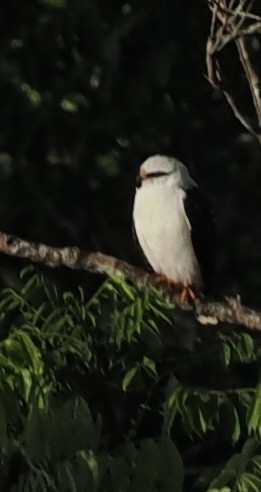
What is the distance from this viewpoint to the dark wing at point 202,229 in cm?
553

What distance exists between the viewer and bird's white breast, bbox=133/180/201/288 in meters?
5.52

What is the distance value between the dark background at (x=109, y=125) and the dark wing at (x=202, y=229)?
1.04 meters

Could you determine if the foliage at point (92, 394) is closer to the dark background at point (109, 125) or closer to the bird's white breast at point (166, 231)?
the bird's white breast at point (166, 231)

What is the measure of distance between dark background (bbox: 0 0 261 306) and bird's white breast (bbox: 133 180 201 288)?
99 centimetres

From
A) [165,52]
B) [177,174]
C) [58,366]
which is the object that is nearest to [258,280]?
[165,52]

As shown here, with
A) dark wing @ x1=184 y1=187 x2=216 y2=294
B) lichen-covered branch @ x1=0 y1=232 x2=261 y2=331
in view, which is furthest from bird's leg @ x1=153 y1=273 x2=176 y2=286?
lichen-covered branch @ x1=0 y1=232 x2=261 y2=331

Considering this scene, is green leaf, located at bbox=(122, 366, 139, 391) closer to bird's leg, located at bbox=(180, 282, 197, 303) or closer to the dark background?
bird's leg, located at bbox=(180, 282, 197, 303)

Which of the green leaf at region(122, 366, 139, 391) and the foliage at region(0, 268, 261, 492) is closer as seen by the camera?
the foliage at region(0, 268, 261, 492)

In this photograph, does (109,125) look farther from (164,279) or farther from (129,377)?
(129,377)

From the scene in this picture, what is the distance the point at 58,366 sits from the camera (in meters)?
4.99

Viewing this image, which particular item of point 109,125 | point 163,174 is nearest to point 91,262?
point 163,174

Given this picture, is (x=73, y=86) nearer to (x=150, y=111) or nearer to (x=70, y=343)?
(x=150, y=111)

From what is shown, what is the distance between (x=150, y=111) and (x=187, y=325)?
857mm

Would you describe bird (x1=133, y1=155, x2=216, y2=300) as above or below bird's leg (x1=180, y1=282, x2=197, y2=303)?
above
